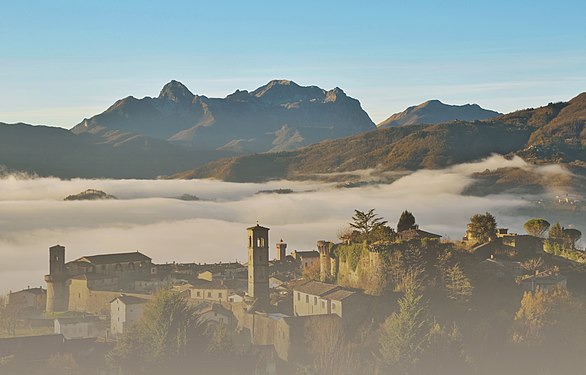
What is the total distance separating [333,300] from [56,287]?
32.8 metres

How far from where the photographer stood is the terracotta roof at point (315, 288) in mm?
65562

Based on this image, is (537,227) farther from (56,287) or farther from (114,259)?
(56,287)

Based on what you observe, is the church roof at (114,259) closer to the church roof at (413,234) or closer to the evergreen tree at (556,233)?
the church roof at (413,234)

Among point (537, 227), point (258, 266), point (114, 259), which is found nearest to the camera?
point (258, 266)

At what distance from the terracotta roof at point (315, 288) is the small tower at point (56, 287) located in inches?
1034

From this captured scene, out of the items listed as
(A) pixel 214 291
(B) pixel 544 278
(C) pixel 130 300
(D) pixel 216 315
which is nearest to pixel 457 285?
(B) pixel 544 278

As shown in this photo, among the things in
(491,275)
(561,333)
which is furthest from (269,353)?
(561,333)

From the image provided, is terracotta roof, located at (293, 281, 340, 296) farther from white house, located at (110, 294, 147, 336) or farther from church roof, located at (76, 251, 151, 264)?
church roof, located at (76, 251, 151, 264)

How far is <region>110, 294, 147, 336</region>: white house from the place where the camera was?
70.4 m

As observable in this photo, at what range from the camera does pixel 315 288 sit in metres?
66.9

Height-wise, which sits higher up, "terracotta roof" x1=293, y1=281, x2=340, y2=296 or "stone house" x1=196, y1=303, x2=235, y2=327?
"terracotta roof" x1=293, y1=281, x2=340, y2=296

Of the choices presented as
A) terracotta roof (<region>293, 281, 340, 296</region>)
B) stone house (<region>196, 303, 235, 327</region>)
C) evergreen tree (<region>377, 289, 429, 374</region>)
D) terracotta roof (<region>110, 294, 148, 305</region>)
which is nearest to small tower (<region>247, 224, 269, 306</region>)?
stone house (<region>196, 303, 235, 327</region>)

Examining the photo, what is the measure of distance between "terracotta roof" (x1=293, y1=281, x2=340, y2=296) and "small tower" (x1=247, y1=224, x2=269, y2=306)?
2.76 metres

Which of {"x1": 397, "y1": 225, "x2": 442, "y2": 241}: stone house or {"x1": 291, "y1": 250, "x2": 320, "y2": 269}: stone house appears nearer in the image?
{"x1": 397, "y1": 225, "x2": 442, "y2": 241}: stone house
